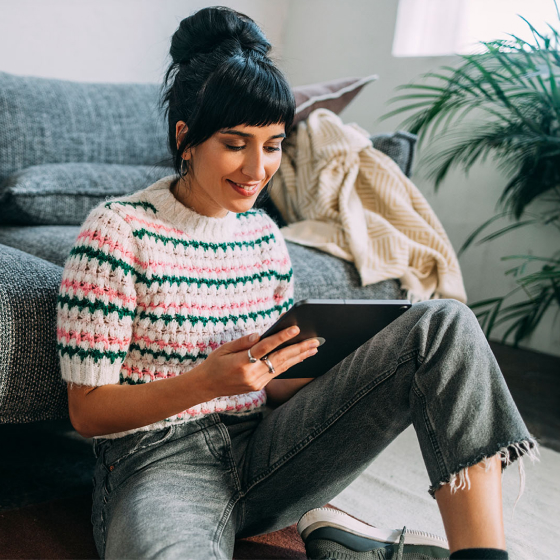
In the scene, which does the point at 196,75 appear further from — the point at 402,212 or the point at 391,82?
the point at 391,82

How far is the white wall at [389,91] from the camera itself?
224 centimetres

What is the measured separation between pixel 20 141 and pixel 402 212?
1007 mm

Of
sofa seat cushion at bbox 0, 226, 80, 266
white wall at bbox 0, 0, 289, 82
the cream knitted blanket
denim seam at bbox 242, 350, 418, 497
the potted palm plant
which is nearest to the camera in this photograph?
denim seam at bbox 242, 350, 418, 497

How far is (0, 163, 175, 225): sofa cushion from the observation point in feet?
4.81

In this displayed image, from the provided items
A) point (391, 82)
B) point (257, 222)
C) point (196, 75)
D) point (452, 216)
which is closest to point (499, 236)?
point (452, 216)

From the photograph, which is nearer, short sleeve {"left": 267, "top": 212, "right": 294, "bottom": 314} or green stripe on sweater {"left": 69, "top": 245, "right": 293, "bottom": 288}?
green stripe on sweater {"left": 69, "top": 245, "right": 293, "bottom": 288}


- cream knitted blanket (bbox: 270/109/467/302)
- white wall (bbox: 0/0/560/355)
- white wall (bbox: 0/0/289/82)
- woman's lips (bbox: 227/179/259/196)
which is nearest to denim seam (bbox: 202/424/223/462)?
woman's lips (bbox: 227/179/259/196)

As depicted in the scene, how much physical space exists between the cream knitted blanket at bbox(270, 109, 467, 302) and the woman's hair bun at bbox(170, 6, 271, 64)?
→ 0.73 m

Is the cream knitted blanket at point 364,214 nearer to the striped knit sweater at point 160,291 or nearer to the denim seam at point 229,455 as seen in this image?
the striped knit sweater at point 160,291

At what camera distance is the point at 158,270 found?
82 cm

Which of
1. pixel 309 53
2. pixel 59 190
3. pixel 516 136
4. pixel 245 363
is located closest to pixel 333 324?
pixel 245 363

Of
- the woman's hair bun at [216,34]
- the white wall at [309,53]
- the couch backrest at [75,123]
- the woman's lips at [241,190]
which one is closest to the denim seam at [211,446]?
the woman's lips at [241,190]

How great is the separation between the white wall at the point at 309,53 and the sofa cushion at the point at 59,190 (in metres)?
0.71

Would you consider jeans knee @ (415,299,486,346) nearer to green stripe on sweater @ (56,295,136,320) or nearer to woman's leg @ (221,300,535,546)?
woman's leg @ (221,300,535,546)
